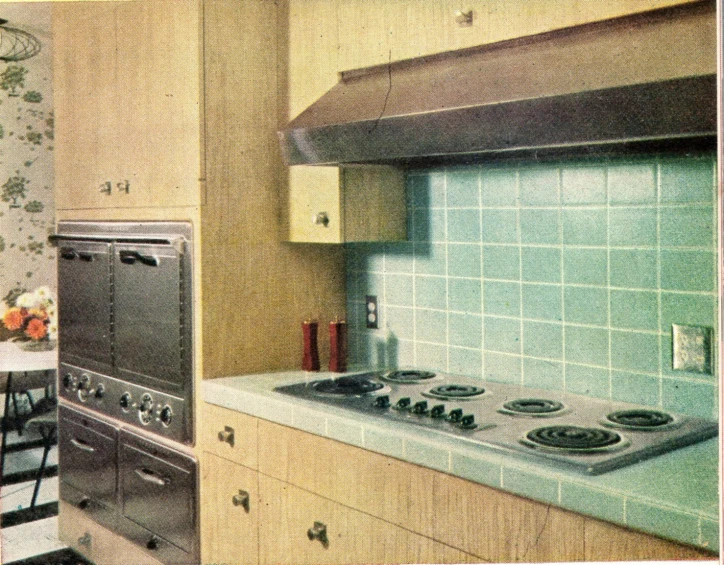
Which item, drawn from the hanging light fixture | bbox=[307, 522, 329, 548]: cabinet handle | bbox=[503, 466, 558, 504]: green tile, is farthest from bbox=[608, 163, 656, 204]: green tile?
the hanging light fixture

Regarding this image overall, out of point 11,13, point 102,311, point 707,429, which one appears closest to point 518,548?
point 707,429

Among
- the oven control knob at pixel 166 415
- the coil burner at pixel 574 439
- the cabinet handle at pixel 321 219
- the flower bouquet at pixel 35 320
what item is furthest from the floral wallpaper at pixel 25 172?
the coil burner at pixel 574 439

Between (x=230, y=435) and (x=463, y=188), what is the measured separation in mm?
1014

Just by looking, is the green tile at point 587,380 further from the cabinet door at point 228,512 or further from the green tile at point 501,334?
the cabinet door at point 228,512

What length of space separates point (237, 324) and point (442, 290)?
0.66 m

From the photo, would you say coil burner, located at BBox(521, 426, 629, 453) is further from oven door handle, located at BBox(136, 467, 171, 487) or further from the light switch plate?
oven door handle, located at BBox(136, 467, 171, 487)

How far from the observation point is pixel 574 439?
5.53ft

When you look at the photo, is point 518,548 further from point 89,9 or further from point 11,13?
point 11,13

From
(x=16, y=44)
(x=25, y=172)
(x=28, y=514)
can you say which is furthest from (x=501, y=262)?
(x=25, y=172)

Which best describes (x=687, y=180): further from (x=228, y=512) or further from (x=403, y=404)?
(x=228, y=512)

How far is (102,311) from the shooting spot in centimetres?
287

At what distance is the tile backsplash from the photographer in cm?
191

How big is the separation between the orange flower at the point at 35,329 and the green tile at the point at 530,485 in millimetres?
Result: 2474

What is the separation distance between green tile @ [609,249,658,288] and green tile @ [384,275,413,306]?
74cm
